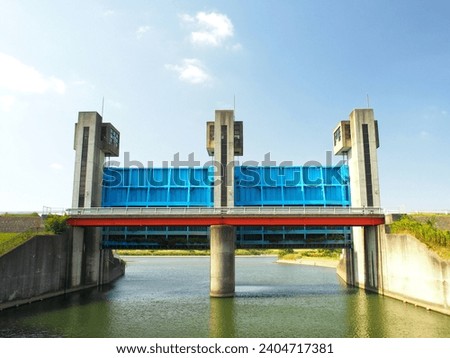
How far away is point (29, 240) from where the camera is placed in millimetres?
34875

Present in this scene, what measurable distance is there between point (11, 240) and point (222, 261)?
20758 mm

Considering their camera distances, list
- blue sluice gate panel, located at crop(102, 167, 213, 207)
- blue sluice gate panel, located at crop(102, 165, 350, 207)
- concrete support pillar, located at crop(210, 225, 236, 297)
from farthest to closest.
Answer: blue sluice gate panel, located at crop(102, 167, 213, 207) < blue sluice gate panel, located at crop(102, 165, 350, 207) < concrete support pillar, located at crop(210, 225, 236, 297)

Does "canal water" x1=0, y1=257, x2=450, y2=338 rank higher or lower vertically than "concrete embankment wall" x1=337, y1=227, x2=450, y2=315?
lower

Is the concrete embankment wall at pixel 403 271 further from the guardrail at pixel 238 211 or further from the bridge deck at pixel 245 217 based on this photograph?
the guardrail at pixel 238 211

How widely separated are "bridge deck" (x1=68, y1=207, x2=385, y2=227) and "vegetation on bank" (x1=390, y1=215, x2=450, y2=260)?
312 centimetres

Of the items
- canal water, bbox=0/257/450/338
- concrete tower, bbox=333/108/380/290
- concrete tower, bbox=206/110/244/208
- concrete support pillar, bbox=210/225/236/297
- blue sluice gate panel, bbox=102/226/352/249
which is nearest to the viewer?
canal water, bbox=0/257/450/338

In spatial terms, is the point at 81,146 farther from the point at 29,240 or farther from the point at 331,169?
the point at 331,169

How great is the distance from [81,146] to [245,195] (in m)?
24.2

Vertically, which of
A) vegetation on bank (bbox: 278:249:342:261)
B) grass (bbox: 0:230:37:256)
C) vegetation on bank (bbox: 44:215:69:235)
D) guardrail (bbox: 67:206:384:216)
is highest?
guardrail (bbox: 67:206:384:216)

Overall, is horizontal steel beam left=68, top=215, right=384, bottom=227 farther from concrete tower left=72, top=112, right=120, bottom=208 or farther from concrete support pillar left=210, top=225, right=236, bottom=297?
concrete tower left=72, top=112, right=120, bottom=208

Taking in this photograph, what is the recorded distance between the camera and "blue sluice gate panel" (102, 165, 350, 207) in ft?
169

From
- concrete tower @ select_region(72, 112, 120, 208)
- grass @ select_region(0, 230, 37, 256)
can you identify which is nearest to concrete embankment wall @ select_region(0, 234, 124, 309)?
grass @ select_region(0, 230, 37, 256)
